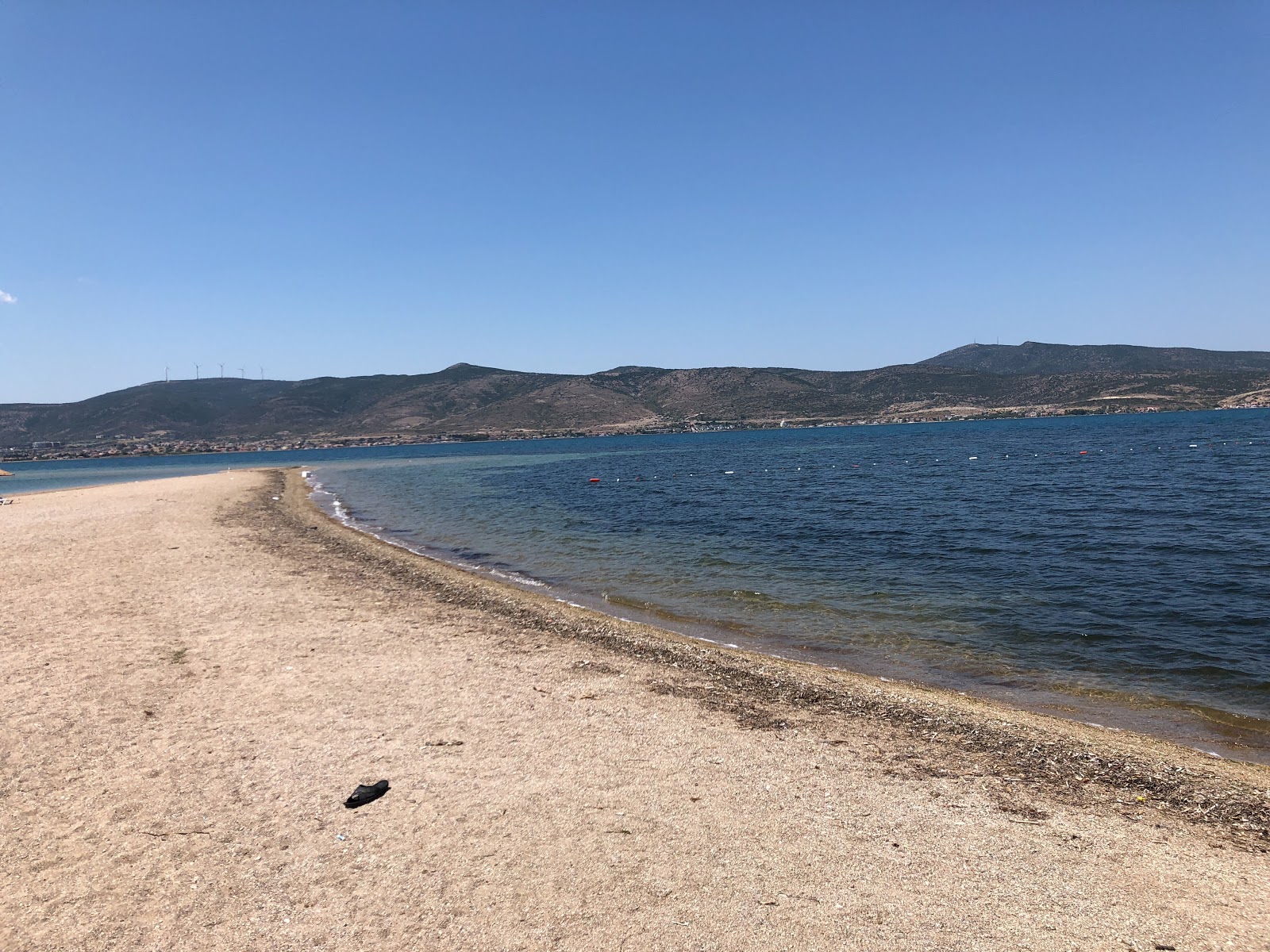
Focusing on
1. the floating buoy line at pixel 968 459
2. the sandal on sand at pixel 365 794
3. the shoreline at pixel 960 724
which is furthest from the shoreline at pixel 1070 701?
the floating buoy line at pixel 968 459

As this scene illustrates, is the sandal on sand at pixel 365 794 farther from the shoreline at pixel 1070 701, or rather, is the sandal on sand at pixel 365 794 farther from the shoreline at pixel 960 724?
the shoreline at pixel 1070 701

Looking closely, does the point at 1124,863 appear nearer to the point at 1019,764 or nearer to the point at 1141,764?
the point at 1019,764

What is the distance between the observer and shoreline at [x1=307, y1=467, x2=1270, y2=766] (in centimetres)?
920

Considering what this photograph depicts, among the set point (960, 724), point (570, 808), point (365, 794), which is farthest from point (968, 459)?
point (365, 794)

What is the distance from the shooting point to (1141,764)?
26.5 ft

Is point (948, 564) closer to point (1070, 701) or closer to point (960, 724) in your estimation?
point (1070, 701)

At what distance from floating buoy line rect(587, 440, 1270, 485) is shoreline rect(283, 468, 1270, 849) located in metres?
41.5

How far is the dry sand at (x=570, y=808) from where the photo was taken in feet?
17.3

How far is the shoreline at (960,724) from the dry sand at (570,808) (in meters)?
0.05

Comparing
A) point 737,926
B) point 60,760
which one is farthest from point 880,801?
point 60,760

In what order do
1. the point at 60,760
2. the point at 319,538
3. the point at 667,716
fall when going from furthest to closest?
the point at 319,538, the point at 667,716, the point at 60,760

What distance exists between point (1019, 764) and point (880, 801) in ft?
7.03

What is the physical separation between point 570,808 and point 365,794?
210 centimetres

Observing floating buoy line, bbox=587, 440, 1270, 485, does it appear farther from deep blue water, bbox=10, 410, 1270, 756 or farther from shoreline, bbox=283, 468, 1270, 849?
shoreline, bbox=283, 468, 1270, 849
